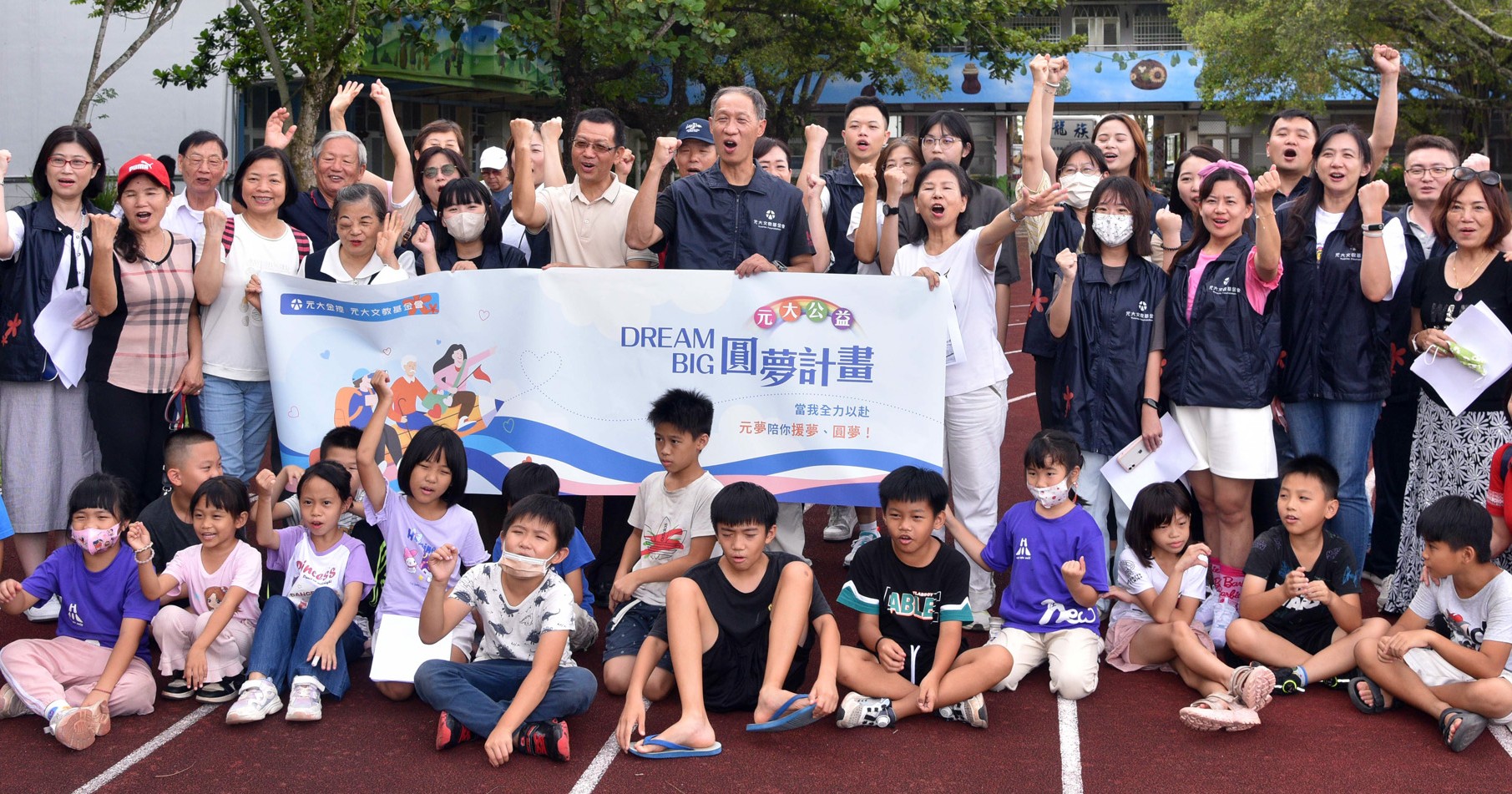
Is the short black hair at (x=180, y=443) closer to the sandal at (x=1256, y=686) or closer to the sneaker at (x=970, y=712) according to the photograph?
the sneaker at (x=970, y=712)

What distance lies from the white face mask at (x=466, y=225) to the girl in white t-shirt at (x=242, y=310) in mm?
695

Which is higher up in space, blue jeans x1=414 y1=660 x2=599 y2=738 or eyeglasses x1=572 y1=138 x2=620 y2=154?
eyeglasses x1=572 y1=138 x2=620 y2=154

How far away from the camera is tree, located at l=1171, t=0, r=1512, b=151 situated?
81.3 feet

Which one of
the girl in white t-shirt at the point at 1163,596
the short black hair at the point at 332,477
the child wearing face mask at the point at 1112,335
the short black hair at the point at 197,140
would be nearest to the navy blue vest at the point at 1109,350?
the child wearing face mask at the point at 1112,335

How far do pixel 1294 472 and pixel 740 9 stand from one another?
56.6ft

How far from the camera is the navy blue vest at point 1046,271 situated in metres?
5.78

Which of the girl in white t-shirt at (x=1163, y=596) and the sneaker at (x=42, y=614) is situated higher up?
the girl in white t-shirt at (x=1163, y=596)

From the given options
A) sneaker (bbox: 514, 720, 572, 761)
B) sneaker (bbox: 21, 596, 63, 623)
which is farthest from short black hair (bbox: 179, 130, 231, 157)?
Result: sneaker (bbox: 514, 720, 572, 761)

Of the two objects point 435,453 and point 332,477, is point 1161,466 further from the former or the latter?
point 332,477

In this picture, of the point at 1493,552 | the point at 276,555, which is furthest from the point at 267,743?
the point at 1493,552

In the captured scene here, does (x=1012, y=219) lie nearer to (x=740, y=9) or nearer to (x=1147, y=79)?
(x=740, y=9)

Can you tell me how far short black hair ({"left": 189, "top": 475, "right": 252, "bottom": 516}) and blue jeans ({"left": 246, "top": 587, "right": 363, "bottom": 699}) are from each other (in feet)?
1.17

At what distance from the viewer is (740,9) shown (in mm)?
20906

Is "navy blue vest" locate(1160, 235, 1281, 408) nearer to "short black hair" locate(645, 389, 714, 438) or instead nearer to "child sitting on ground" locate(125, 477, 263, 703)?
"short black hair" locate(645, 389, 714, 438)
